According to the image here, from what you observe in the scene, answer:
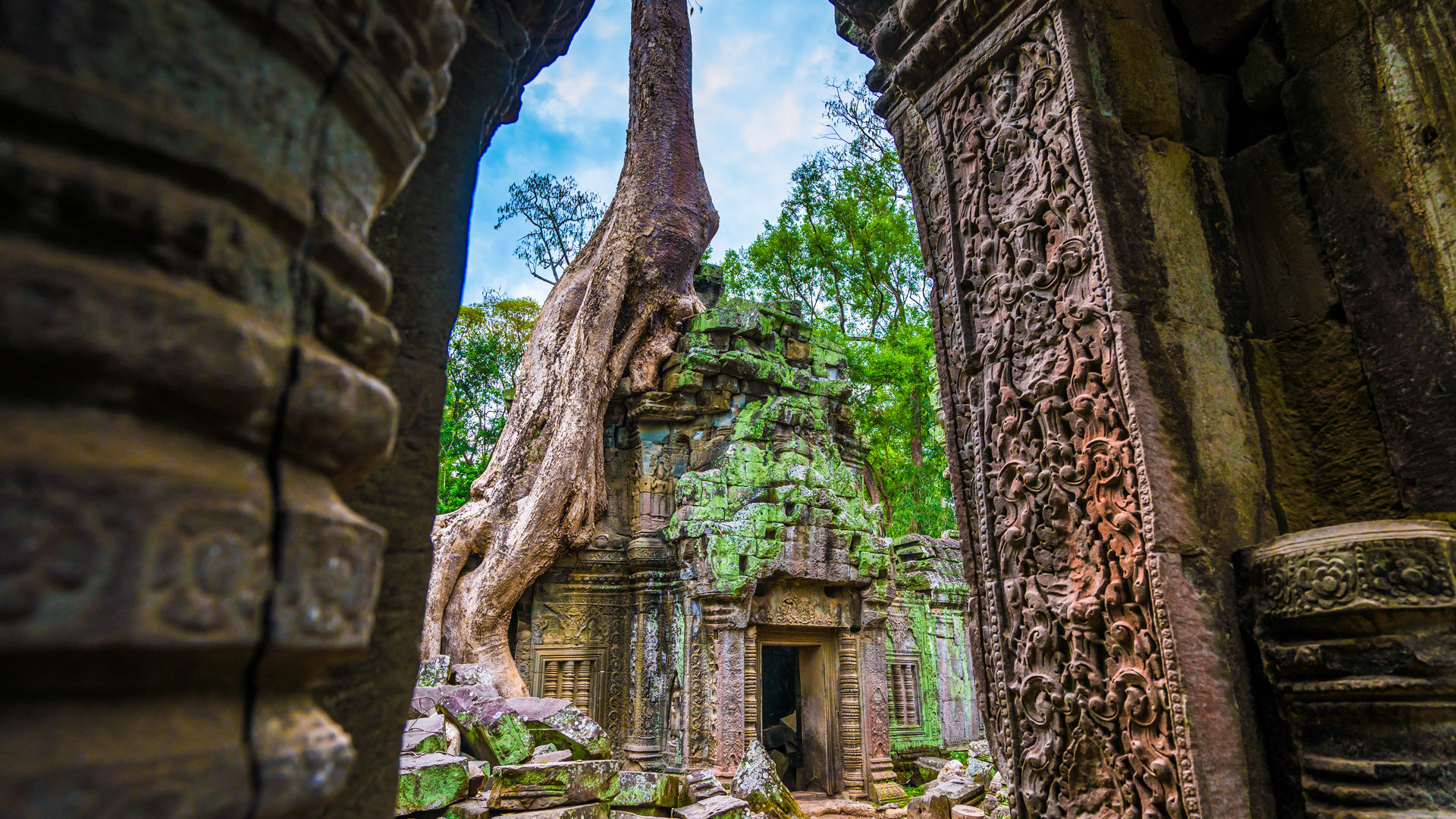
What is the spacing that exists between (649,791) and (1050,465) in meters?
3.84

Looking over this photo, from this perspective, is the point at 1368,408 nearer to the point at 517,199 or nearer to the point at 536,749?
the point at 536,749

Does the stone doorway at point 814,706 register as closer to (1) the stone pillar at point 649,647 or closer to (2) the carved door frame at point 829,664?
(2) the carved door frame at point 829,664

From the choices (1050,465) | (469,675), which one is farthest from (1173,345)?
(469,675)

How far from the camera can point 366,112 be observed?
71 cm

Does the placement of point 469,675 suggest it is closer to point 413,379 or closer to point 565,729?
point 565,729

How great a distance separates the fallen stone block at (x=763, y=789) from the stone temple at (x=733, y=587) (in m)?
1.36

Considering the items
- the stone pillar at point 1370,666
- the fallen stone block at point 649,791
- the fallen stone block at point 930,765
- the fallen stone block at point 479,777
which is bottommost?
the fallen stone block at point 930,765

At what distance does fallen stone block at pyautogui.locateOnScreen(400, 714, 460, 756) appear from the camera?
15.1 feet

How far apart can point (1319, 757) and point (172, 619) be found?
7.59ft

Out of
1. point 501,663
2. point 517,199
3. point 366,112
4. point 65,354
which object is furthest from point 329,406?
point 517,199

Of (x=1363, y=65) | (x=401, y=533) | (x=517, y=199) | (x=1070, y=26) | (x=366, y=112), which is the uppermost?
(x=517, y=199)

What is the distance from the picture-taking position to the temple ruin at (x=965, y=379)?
0.47m

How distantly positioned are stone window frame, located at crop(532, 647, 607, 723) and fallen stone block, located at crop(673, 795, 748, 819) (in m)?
4.30

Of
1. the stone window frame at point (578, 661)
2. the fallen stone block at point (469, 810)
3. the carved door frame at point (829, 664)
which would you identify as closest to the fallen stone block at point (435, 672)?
the stone window frame at point (578, 661)
